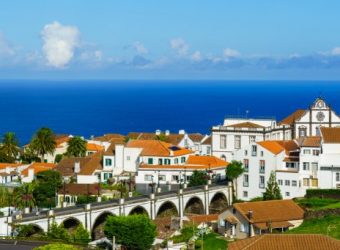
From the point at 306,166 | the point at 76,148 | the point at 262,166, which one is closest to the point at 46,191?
the point at 262,166

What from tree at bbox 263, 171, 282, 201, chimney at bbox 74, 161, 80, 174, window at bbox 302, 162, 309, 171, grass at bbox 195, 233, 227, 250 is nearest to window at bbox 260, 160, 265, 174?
tree at bbox 263, 171, 282, 201

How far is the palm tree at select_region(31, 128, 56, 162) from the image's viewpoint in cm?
9981

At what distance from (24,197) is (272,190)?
845 inches

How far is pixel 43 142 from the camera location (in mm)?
100375

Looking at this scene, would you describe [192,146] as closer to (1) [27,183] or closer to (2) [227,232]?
(1) [27,183]

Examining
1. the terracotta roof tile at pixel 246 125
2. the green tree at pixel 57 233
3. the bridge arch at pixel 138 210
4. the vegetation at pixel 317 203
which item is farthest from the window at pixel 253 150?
the green tree at pixel 57 233

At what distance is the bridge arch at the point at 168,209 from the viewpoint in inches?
2883

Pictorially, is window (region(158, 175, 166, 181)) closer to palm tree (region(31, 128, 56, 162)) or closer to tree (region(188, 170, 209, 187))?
tree (region(188, 170, 209, 187))

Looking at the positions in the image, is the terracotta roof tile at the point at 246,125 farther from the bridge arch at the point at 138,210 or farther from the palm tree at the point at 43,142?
the palm tree at the point at 43,142

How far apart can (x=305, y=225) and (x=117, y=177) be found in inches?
1142

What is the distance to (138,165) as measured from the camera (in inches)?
3300

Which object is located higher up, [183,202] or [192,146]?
[192,146]

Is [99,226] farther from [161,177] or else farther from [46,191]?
[161,177]

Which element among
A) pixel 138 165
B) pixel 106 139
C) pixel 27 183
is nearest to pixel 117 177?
pixel 138 165
